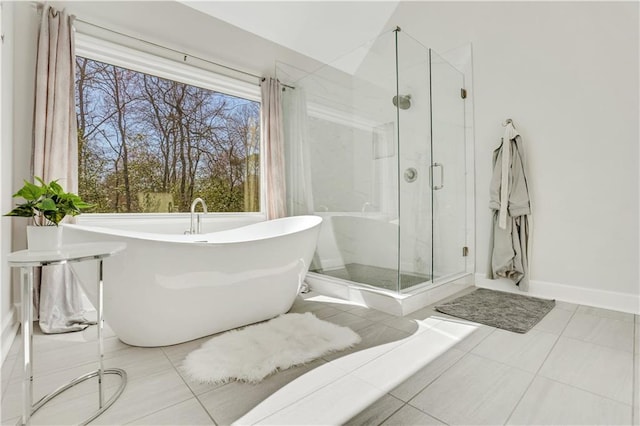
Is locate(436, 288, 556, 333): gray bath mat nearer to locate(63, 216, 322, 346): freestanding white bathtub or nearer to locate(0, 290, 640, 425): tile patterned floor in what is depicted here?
locate(0, 290, 640, 425): tile patterned floor

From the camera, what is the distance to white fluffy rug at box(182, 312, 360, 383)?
140 cm

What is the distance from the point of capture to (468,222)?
3.09 meters

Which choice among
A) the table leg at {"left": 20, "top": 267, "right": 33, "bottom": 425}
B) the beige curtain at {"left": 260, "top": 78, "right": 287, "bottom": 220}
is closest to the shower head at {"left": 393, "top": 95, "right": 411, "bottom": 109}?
the beige curtain at {"left": 260, "top": 78, "right": 287, "bottom": 220}

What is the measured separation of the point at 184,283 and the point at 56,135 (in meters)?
1.42

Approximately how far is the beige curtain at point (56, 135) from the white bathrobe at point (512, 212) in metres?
3.25

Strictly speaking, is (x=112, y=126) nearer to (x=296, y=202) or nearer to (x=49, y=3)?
(x=49, y=3)

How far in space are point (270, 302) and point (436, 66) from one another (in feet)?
8.18

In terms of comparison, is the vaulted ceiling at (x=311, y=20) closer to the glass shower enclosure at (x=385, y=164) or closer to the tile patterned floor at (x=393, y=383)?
the glass shower enclosure at (x=385, y=164)

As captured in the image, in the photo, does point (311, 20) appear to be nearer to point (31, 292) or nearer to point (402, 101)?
point (402, 101)

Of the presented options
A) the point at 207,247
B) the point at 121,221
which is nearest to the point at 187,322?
the point at 207,247

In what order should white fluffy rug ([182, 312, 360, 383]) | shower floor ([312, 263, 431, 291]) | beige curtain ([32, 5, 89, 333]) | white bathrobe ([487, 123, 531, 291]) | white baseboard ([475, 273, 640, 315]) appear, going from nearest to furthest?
white fluffy rug ([182, 312, 360, 383]), beige curtain ([32, 5, 89, 333]), white baseboard ([475, 273, 640, 315]), shower floor ([312, 263, 431, 291]), white bathrobe ([487, 123, 531, 291])

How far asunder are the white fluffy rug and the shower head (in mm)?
1686

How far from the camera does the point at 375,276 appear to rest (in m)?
2.51

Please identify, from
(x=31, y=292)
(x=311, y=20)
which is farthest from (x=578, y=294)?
(x=311, y=20)
